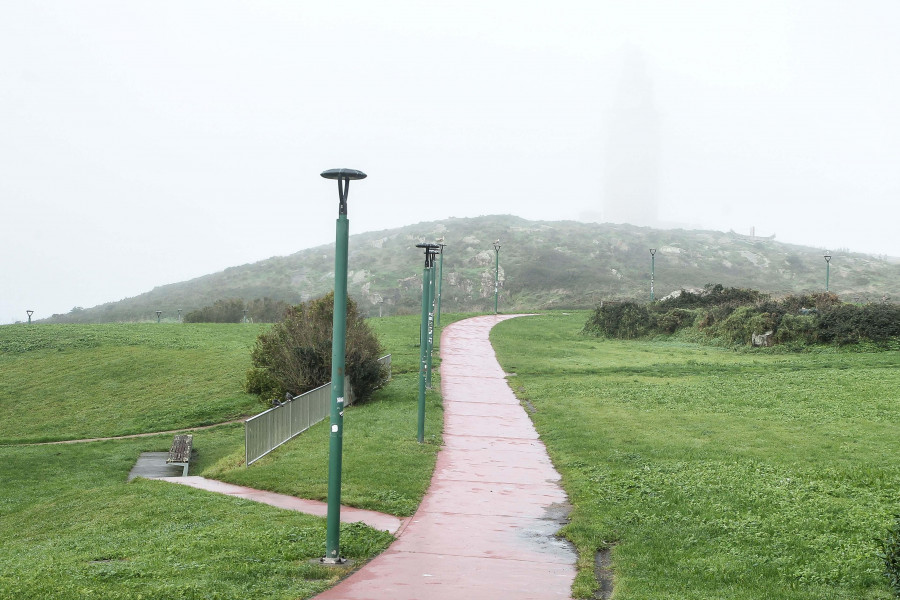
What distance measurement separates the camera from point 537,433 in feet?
63.1

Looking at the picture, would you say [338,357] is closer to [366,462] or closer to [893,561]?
[893,561]

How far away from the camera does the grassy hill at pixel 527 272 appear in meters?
105

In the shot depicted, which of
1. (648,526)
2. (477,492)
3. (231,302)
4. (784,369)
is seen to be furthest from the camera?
(231,302)

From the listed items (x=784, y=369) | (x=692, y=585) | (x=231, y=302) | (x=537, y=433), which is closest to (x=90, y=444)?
(x=537, y=433)

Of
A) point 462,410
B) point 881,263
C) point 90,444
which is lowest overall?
point 90,444

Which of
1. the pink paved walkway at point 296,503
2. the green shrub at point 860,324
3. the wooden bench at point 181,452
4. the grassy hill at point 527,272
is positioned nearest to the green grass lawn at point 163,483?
the pink paved walkway at point 296,503

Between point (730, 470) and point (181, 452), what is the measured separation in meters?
13.6

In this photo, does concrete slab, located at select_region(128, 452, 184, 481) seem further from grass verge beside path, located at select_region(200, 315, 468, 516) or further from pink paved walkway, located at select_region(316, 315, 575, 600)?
pink paved walkway, located at select_region(316, 315, 575, 600)

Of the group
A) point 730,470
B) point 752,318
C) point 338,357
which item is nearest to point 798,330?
point 752,318

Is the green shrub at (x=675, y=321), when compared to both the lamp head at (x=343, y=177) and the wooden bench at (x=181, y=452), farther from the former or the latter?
the lamp head at (x=343, y=177)

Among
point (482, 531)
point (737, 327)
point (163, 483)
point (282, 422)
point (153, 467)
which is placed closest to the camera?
point (482, 531)

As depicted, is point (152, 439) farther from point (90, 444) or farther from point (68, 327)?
point (68, 327)

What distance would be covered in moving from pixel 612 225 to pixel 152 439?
157m

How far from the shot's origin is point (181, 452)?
21.2 m
